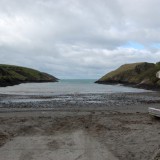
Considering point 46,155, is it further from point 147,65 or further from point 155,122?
point 147,65

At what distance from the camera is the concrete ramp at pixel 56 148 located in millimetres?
13059

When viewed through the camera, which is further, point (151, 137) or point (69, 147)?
point (151, 137)

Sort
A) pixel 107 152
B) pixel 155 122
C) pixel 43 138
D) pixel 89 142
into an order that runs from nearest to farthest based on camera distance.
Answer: pixel 107 152
pixel 89 142
pixel 43 138
pixel 155 122

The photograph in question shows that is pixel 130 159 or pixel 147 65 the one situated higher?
pixel 147 65

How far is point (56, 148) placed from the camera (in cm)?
1447

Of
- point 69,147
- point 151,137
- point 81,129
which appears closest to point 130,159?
point 69,147

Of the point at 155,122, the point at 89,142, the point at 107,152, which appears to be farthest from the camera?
the point at 155,122

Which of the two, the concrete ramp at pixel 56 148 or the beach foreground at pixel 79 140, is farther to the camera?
the beach foreground at pixel 79 140

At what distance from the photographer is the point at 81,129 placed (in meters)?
19.5

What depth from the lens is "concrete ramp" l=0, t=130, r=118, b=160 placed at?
13.1 m

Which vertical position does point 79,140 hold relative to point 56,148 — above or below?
above

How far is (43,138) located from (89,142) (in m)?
2.46

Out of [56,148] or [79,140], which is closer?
[56,148]

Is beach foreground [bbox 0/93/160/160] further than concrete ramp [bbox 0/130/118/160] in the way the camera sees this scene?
Yes
